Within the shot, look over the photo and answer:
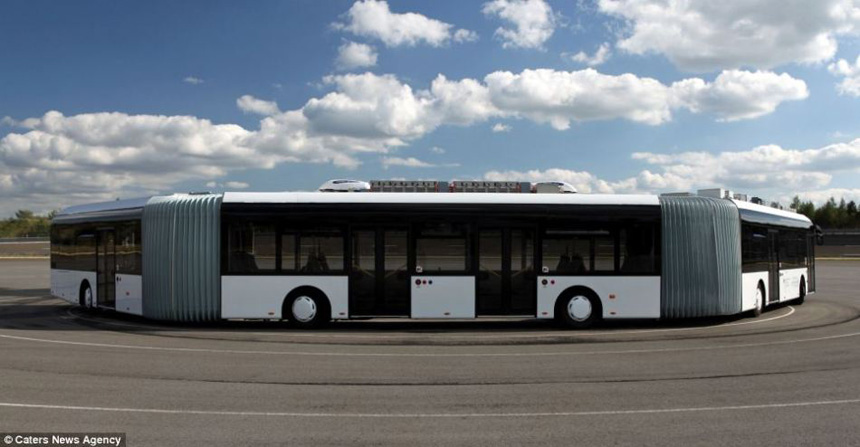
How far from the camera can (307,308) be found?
585 inches

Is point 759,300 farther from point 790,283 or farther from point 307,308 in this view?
point 307,308

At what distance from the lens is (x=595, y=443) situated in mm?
6195

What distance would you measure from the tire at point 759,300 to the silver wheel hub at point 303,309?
425 inches

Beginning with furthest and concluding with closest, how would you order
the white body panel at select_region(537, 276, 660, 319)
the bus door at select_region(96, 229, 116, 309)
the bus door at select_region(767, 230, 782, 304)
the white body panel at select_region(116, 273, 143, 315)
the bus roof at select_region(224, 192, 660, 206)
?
the bus door at select_region(767, 230, 782, 304) < the bus door at select_region(96, 229, 116, 309) < the white body panel at select_region(116, 273, 143, 315) < the bus roof at select_region(224, 192, 660, 206) < the white body panel at select_region(537, 276, 660, 319)

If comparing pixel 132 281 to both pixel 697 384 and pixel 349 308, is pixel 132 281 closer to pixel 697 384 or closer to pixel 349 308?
pixel 349 308

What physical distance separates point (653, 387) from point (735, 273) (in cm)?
825

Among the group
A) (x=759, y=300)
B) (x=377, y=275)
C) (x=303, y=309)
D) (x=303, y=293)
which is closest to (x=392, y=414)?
(x=377, y=275)

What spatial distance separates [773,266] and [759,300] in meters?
1.42

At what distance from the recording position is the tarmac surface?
6652 mm

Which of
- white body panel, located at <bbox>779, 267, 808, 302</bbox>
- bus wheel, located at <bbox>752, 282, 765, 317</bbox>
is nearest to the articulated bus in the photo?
bus wheel, located at <bbox>752, 282, 765, 317</bbox>

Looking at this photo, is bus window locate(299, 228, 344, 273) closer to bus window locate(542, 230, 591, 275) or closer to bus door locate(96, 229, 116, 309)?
bus window locate(542, 230, 591, 275)

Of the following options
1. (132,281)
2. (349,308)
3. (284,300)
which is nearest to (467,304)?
(349,308)

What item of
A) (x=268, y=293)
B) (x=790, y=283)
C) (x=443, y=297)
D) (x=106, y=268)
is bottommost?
(x=790, y=283)

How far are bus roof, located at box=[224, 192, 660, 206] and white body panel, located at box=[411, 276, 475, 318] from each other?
175cm
